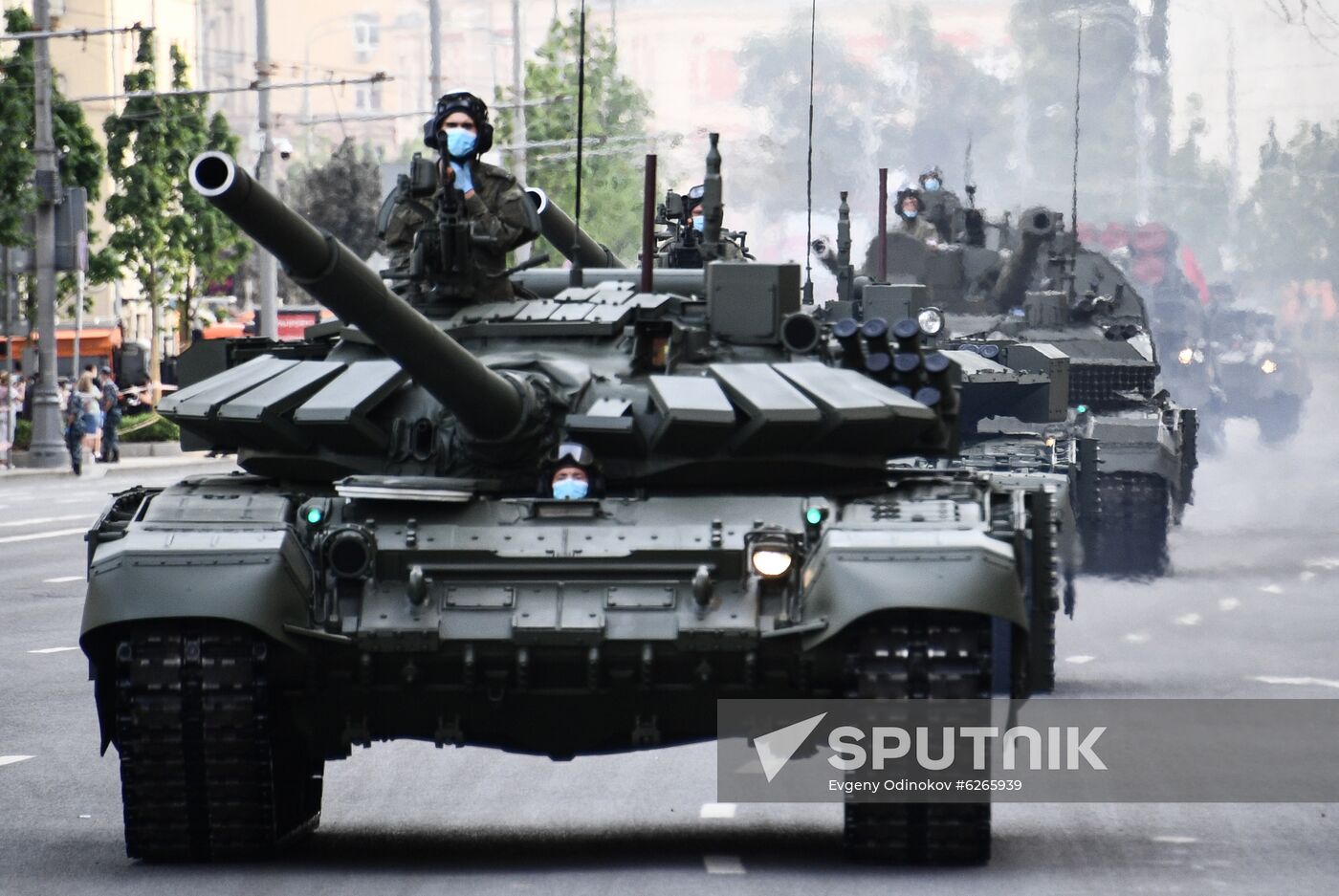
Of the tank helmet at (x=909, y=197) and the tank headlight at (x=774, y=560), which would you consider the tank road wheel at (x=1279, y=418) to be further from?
the tank headlight at (x=774, y=560)

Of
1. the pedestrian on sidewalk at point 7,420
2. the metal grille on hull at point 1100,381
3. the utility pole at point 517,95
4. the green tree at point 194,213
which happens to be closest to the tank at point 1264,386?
the utility pole at point 517,95

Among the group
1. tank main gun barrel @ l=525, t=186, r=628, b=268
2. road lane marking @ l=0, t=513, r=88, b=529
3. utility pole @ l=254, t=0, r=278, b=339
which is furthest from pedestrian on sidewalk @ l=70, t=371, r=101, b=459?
tank main gun barrel @ l=525, t=186, r=628, b=268

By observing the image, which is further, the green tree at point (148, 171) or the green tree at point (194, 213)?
the green tree at point (194, 213)

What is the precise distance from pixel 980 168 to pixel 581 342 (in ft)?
129

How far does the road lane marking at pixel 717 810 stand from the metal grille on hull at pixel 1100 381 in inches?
585

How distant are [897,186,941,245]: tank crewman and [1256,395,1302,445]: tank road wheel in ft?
71.9

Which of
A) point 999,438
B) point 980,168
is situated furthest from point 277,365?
point 980,168

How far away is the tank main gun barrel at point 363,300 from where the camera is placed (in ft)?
33.9

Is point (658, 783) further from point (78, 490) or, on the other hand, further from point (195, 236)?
point (195, 236)

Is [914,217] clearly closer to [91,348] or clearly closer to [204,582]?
[204,582]

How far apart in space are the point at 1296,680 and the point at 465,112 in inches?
306

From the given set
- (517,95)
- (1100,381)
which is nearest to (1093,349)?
(1100,381)

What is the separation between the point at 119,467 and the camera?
152 ft

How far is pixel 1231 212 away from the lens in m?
57.8
